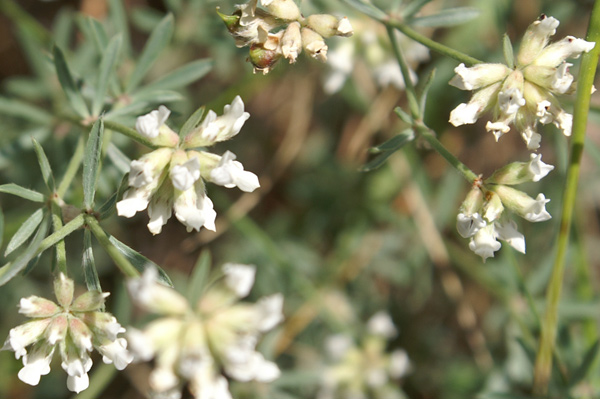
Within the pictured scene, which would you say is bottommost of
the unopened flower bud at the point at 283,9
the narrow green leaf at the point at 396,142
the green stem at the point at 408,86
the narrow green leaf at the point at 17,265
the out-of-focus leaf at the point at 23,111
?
the out-of-focus leaf at the point at 23,111

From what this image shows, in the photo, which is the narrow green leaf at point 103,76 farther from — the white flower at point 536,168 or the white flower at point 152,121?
the white flower at point 536,168

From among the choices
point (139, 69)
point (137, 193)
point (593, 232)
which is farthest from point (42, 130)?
point (593, 232)

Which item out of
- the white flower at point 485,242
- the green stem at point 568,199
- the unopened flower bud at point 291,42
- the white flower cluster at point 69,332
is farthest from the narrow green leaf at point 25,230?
the green stem at point 568,199

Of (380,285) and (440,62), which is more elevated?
(440,62)

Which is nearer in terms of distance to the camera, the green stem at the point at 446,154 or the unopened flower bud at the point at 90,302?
the unopened flower bud at the point at 90,302

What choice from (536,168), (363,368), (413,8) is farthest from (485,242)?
(363,368)

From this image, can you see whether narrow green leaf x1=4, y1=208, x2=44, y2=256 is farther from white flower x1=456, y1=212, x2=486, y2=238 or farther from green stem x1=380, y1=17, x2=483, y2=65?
green stem x1=380, y1=17, x2=483, y2=65

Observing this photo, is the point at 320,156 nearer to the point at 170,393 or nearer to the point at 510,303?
the point at 510,303
